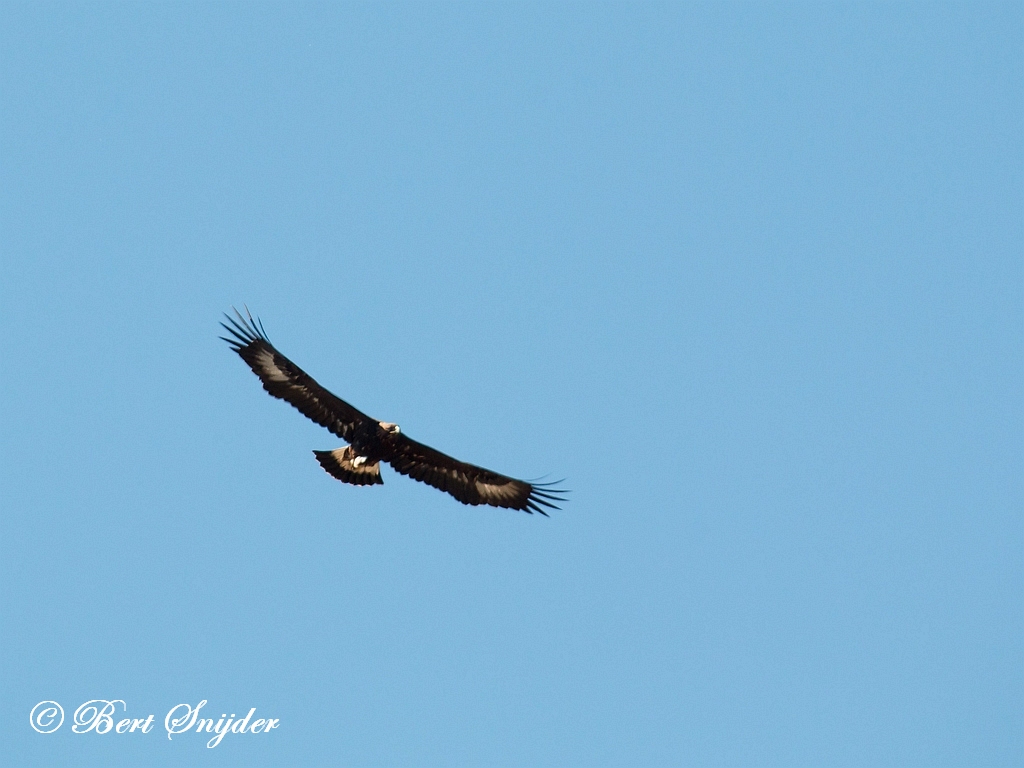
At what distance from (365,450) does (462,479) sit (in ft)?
5.90

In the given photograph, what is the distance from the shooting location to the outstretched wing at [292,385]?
3247 cm

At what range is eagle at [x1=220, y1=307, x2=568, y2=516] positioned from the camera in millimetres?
32500

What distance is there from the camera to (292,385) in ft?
108

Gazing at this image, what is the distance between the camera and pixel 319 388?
107 ft

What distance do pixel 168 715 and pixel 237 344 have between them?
6.30 meters

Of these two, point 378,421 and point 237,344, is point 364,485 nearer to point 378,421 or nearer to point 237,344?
point 378,421

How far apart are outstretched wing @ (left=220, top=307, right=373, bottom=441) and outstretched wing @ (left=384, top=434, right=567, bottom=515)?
89 centimetres

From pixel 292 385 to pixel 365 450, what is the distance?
5.41ft

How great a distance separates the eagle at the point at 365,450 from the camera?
3250 centimetres

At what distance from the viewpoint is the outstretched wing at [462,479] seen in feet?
108

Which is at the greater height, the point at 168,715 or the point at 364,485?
the point at 364,485

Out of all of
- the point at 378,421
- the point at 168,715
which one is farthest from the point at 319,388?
the point at 168,715

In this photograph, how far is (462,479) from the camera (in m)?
33.2

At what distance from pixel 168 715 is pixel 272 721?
173cm
